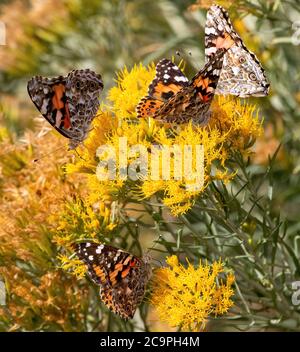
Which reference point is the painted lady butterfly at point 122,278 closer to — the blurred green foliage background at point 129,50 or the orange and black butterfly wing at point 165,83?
the orange and black butterfly wing at point 165,83

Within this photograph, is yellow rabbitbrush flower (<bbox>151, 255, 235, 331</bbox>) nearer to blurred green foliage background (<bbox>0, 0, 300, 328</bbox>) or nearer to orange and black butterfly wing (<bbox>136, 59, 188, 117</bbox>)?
orange and black butterfly wing (<bbox>136, 59, 188, 117</bbox>)

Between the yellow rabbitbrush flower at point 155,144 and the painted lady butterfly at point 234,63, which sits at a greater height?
the painted lady butterfly at point 234,63

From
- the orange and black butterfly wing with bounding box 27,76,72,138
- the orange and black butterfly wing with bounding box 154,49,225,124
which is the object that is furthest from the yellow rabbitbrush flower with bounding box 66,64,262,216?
the orange and black butterfly wing with bounding box 27,76,72,138

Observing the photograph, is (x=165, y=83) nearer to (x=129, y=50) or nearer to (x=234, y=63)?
(x=234, y=63)

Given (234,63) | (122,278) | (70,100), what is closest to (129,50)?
(70,100)

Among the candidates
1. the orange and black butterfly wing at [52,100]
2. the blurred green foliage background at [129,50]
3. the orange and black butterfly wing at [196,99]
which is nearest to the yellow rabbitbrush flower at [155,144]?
the orange and black butterfly wing at [196,99]

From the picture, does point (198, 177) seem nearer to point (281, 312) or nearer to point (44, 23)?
point (281, 312)

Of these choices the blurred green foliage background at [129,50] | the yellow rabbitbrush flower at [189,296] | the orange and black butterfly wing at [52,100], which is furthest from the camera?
the blurred green foliage background at [129,50]
